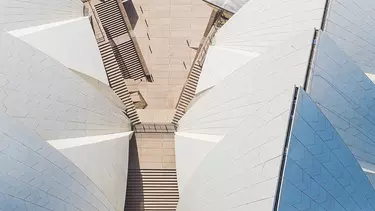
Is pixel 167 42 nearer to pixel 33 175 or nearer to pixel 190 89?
pixel 190 89

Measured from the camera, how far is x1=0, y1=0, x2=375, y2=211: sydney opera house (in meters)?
13.4

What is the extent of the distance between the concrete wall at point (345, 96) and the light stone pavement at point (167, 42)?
10420mm

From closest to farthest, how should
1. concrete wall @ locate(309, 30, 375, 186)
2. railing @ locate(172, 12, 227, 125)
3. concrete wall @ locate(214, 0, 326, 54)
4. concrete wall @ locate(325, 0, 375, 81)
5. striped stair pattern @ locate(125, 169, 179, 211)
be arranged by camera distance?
1. concrete wall @ locate(309, 30, 375, 186)
2. concrete wall @ locate(325, 0, 375, 81)
3. concrete wall @ locate(214, 0, 326, 54)
4. striped stair pattern @ locate(125, 169, 179, 211)
5. railing @ locate(172, 12, 227, 125)

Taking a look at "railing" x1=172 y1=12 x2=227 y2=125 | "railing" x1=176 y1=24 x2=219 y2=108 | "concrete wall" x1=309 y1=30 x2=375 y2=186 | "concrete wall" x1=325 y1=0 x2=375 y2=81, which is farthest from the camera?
"railing" x1=176 y1=24 x2=219 y2=108

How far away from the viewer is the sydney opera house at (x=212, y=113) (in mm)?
13367

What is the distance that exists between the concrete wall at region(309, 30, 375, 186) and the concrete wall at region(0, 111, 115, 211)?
9.59m

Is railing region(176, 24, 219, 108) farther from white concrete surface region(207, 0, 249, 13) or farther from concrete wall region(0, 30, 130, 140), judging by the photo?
concrete wall region(0, 30, 130, 140)

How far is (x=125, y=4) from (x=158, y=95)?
605 centimetres

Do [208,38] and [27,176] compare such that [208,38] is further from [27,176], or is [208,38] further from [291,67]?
[27,176]

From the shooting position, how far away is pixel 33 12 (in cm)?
2056

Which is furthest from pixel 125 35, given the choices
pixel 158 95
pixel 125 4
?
pixel 158 95

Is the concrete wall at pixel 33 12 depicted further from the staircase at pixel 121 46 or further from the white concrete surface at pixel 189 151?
the white concrete surface at pixel 189 151

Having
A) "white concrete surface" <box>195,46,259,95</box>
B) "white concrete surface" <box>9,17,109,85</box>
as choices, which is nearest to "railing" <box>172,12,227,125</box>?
"white concrete surface" <box>195,46,259,95</box>

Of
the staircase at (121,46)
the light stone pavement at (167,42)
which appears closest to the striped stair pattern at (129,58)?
the staircase at (121,46)
